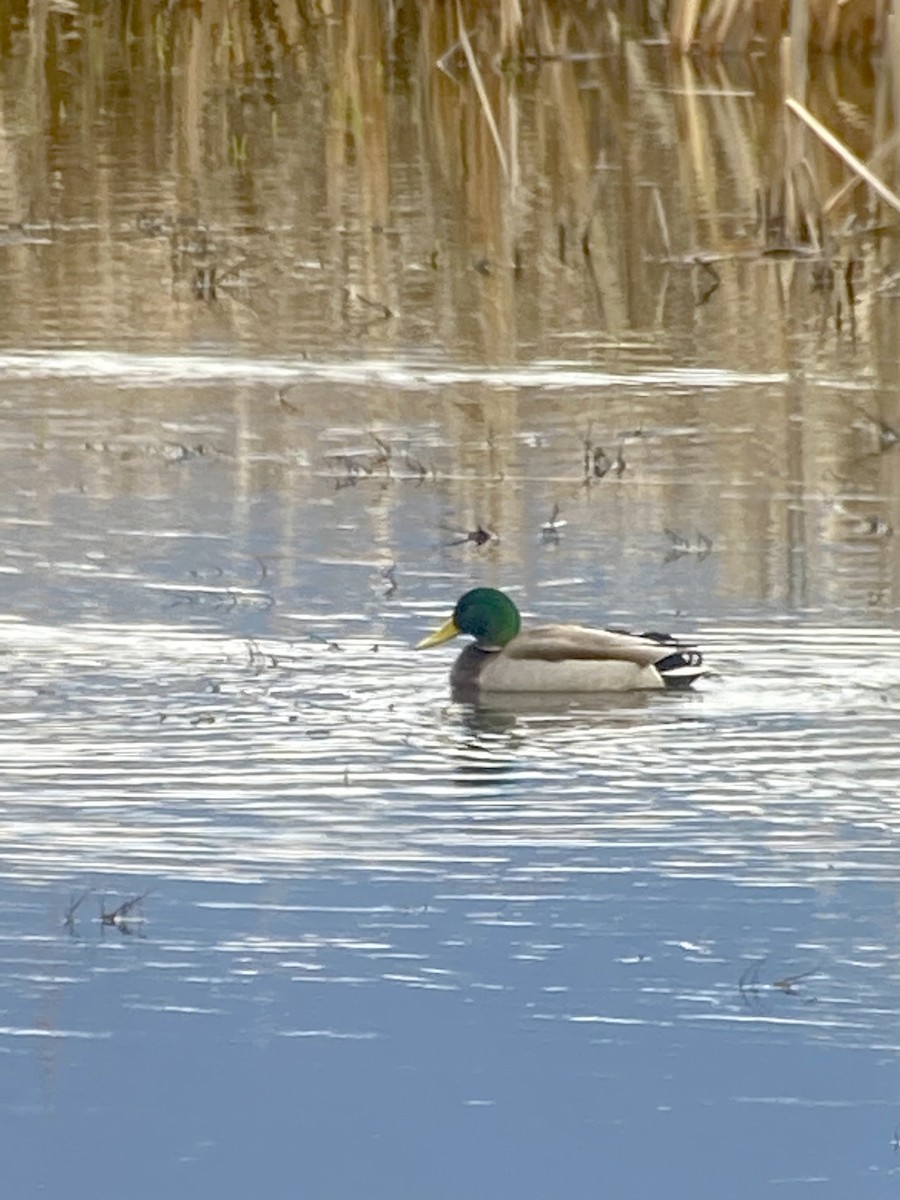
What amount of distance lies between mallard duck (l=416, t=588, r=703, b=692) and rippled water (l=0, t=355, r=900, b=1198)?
0.25 ft

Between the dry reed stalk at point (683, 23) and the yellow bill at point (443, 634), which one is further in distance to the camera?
the dry reed stalk at point (683, 23)

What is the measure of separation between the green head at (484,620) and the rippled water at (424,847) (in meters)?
0.15

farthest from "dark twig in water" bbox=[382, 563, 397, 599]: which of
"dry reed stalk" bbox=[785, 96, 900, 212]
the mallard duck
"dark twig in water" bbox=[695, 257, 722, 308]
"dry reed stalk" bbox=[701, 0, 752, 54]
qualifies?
"dry reed stalk" bbox=[701, 0, 752, 54]

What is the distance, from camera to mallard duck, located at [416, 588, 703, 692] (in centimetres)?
832

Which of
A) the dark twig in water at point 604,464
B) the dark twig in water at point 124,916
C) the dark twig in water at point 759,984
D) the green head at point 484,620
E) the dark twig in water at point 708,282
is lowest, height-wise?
the dark twig in water at point 759,984

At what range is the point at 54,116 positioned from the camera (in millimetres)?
20734

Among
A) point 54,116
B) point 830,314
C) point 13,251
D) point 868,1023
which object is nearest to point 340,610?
point 868,1023

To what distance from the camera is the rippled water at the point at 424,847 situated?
17.1 ft

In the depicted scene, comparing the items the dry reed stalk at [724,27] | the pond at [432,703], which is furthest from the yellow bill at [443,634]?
the dry reed stalk at [724,27]

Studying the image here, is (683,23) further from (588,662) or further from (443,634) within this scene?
(588,662)

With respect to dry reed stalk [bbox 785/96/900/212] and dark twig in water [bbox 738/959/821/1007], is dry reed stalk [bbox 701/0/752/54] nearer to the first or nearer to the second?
dry reed stalk [bbox 785/96/900/212]

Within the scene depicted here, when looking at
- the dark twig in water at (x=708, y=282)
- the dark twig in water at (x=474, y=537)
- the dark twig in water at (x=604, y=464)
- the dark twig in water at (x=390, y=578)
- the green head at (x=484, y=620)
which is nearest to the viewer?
the green head at (x=484, y=620)

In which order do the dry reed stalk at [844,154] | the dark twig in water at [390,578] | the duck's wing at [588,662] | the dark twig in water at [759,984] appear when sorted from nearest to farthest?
the dark twig in water at [759,984], the duck's wing at [588,662], the dark twig in water at [390,578], the dry reed stalk at [844,154]

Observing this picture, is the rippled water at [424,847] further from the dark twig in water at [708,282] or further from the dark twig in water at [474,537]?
the dark twig in water at [708,282]
